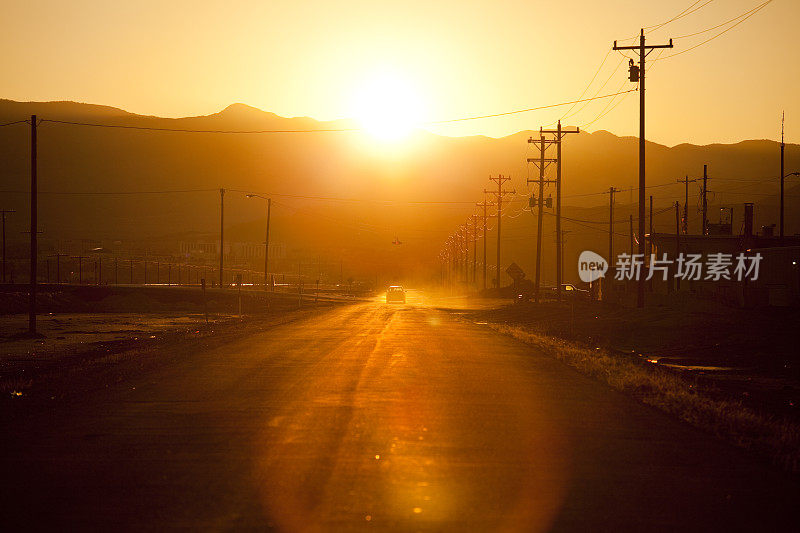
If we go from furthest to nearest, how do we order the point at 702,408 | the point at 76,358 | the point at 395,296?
1. the point at 395,296
2. the point at 76,358
3. the point at 702,408

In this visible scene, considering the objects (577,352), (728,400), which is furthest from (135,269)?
(728,400)

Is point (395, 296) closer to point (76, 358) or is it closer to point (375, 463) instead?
point (76, 358)

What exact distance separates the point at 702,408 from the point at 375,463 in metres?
7.06

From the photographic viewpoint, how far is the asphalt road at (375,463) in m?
7.11

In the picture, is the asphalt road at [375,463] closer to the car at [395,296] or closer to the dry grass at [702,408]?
the dry grass at [702,408]

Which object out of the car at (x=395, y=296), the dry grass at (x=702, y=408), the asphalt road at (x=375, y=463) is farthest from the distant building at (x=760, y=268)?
the asphalt road at (x=375, y=463)

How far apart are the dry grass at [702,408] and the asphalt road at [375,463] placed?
20.3 inches

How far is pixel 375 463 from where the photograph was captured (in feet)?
29.8

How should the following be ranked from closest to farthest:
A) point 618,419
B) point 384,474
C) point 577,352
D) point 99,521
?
point 99,521 → point 384,474 → point 618,419 → point 577,352

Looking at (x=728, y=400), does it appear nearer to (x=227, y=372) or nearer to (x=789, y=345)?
(x=227, y=372)

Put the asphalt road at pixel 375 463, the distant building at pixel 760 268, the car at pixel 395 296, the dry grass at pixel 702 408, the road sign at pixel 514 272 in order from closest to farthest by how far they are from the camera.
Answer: the asphalt road at pixel 375 463 → the dry grass at pixel 702 408 → the distant building at pixel 760 268 → the road sign at pixel 514 272 → the car at pixel 395 296

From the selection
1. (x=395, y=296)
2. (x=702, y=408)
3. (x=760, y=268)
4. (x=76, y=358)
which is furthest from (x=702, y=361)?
(x=395, y=296)

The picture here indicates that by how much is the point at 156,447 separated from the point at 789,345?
75.7ft

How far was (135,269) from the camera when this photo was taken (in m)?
154
